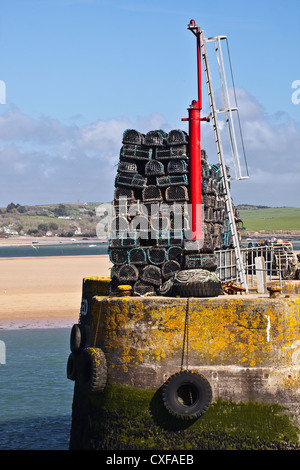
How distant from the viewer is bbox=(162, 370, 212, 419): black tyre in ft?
44.3

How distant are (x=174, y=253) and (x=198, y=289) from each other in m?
2.53

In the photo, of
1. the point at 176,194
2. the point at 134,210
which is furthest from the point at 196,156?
the point at 134,210

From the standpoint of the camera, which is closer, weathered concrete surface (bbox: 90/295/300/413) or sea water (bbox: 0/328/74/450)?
weathered concrete surface (bbox: 90/295/300/413)

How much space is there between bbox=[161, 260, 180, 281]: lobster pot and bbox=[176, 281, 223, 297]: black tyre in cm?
213

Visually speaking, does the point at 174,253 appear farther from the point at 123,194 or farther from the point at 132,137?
the point at 132,137

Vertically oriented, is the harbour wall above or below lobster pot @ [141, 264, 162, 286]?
below

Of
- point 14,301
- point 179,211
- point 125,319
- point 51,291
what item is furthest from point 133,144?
point 51,291

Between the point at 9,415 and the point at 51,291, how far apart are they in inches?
1197

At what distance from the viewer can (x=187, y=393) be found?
13.7 m

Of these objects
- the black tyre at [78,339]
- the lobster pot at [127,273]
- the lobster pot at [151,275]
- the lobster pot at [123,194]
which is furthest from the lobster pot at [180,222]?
the black tyre at [78,339]

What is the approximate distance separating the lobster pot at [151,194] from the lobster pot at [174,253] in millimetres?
1312

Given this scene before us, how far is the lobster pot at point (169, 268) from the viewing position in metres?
17.0

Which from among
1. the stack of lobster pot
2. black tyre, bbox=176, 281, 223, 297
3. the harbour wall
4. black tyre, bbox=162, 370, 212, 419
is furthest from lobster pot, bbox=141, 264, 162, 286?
black tyre, bbox=162, 370, 212, 419

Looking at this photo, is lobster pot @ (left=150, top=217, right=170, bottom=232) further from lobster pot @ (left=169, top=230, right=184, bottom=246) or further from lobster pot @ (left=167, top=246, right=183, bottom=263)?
lobster pot @ (left=167, top=246, right=183, bottom=263)
